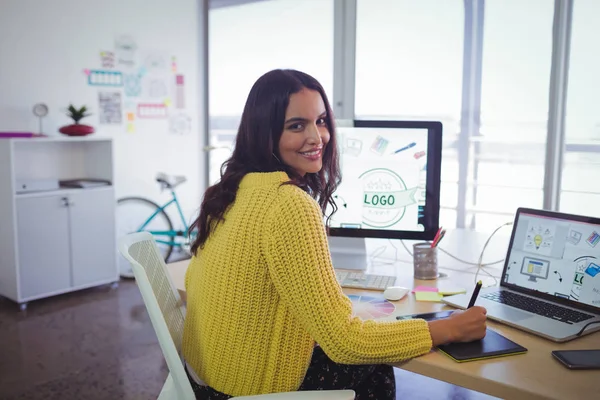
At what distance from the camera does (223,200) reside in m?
1.42

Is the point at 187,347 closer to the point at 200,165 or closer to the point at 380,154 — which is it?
the point at 380,154

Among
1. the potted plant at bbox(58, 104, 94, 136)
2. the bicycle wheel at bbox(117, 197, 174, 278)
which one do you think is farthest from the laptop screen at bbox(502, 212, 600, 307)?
the bicycle wheel at bbox(117, 197, 174, 278)

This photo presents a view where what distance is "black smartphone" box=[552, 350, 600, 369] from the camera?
1.28 meters

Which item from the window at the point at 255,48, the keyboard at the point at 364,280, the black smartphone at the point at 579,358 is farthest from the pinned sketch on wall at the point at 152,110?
the black smartphone at the point at 579,358

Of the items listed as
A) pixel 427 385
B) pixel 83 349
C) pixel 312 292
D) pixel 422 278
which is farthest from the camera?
pixel 83 349

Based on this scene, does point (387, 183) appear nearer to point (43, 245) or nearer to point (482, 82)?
point (482, 82)

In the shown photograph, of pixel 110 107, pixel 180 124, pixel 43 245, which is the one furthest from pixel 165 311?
pixel 180 124

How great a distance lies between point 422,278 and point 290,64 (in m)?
3.10

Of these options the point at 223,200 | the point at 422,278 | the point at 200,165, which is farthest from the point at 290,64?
the point at 223,200

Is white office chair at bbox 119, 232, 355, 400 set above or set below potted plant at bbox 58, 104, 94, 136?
below

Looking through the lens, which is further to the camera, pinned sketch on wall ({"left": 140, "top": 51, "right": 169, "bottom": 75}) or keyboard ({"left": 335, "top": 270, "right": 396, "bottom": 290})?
pinned sketch on wall ({"left": 140, "top": 51, "right": 169, "bottom": 75})

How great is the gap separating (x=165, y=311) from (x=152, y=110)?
3.54 m

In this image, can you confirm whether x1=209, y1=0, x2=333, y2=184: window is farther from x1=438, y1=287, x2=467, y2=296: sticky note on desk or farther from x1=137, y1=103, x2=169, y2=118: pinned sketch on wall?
x1=438, y1=287, x2=467, y2=296: sticky note on desk

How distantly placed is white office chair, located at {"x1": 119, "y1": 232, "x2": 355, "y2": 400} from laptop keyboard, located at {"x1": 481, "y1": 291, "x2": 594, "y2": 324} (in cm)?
67
